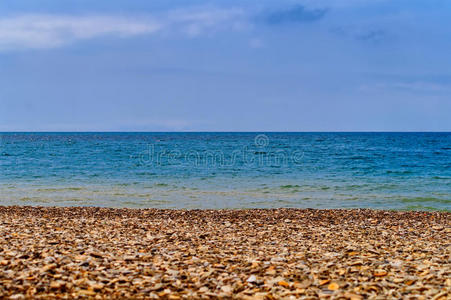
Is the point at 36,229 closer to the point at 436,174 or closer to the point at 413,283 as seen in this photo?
the point at 413,283

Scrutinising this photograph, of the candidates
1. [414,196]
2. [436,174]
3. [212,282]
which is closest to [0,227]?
[212,282]

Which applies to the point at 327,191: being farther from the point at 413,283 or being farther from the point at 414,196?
the point at 413,283

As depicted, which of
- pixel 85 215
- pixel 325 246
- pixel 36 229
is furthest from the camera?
pixel 85 215

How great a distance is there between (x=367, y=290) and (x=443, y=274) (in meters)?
1.57

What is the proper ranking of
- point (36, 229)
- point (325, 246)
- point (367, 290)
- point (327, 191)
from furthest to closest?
point (327, 191)
point (36, 229)
point (325, 246)
point (367, 290)

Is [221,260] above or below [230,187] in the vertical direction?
above

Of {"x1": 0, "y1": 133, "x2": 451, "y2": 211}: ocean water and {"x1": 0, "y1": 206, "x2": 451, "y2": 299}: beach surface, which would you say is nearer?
{"x1": 0, "y1": 206, "x2": 451, "y2": 299}: beach surface

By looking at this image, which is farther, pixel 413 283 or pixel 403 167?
pixel 403 167

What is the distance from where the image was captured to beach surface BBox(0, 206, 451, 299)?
20.5 ft

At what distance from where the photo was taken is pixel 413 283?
6.56m

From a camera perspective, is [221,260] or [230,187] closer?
[221,260]

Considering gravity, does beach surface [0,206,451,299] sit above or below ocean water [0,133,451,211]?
above

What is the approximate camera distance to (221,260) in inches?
306

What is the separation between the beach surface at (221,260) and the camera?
6.24 m
